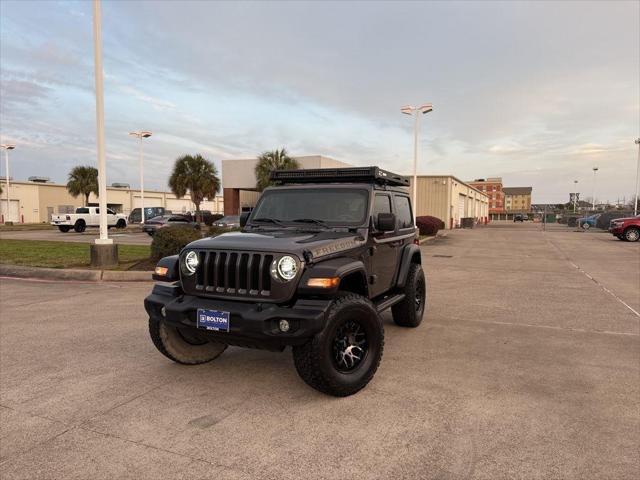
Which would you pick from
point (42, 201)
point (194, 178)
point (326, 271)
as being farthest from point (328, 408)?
point (42, 201)

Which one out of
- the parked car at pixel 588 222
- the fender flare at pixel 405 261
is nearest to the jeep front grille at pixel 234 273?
the fender flare at pixel 405 261

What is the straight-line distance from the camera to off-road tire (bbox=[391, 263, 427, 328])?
5801 millimetres

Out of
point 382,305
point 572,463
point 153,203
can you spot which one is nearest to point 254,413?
point 382,305

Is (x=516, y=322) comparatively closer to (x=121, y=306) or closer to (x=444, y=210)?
(x=121, y=306)

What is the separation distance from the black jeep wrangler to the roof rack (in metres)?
0.09

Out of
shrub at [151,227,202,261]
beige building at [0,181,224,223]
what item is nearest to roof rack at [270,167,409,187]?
shrub at [151,227,202,261]

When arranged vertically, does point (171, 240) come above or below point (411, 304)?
above

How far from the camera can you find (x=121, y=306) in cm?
729

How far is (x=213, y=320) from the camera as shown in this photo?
3.58 metres

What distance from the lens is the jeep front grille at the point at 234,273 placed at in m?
3.57

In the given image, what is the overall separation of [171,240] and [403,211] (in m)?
6.53

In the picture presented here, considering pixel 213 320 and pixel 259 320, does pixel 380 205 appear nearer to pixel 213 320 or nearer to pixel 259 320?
pixel 259 320

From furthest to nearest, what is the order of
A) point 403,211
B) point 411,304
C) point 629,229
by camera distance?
1. point 629,229
2. point 403,211
3. point 411,304

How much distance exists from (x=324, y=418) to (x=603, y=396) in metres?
2.55
